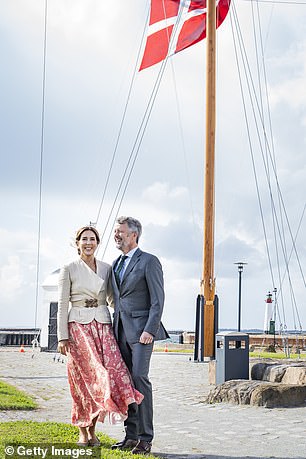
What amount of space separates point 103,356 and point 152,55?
47.7ft

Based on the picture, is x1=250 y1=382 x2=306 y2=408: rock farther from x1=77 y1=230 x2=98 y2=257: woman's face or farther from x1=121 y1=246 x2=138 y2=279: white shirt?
x1=77 y1=230 x2=98 y2=257: woman's face

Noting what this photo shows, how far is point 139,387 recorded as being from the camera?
5.70 metres

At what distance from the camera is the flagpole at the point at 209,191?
14.7m

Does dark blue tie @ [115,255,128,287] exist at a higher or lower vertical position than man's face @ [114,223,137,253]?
lower

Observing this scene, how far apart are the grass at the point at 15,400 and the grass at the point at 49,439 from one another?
1468 mm

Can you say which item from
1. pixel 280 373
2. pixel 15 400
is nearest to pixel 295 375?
pixel 280 373

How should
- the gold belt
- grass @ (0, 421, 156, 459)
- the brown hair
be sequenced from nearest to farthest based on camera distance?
grass @ (0, 421, 156, 459), the gold belt, the brown hair

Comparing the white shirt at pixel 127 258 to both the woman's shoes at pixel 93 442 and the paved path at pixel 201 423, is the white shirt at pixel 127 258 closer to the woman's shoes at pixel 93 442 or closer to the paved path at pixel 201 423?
the woman's shoes at pixel 93 442

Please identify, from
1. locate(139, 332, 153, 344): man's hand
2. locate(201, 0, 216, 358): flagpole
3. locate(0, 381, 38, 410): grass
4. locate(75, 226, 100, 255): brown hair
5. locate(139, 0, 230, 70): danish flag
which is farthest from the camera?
locate(139, 0, 230, 70): danish flag

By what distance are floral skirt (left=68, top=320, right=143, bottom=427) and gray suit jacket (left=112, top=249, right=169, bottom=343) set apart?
17 cm

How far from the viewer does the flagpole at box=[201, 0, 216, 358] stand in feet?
48.2

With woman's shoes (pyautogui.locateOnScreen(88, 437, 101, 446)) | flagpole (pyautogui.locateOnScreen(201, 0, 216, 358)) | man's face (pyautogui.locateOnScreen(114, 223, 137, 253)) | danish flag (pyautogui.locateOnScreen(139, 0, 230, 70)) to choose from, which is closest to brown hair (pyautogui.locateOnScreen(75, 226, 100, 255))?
man's face (pyautogui.locateOnScreen(114, 223, 137, 253))

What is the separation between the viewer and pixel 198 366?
15.4 m

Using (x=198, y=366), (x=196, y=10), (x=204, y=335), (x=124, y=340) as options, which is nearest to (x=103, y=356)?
(x=124, y=340)
